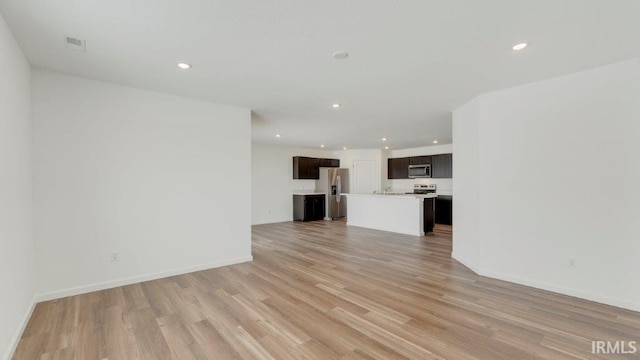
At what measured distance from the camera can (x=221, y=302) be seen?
2938 millimetres

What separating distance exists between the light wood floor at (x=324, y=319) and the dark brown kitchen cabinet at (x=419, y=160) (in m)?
5.34

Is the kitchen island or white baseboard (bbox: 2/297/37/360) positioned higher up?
the kitchen island

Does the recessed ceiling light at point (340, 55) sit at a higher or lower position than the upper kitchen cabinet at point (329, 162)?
higher

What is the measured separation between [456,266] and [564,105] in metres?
2.51

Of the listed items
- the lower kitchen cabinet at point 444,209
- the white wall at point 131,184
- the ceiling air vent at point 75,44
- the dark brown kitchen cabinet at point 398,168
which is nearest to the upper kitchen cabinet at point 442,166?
the lower kitchen cabinet at point 444,209

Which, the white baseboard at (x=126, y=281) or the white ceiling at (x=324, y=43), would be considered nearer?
the white ceiling at (x=324, y=43)

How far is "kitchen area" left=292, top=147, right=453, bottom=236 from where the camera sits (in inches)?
265

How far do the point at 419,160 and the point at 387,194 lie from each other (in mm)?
2351

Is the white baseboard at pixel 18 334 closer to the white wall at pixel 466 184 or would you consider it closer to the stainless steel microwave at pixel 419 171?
the white wall at pixel 466 184

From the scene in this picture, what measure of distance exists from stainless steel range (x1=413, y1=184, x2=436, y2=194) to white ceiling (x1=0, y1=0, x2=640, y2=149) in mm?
5321

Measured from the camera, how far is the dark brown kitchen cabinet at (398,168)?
30.9ft

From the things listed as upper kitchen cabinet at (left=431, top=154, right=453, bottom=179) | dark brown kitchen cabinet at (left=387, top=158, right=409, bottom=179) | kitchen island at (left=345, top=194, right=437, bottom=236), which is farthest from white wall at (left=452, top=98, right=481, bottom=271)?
dark brown kitchen cabinet at (left=387, top=158, right=409, bottom=179)

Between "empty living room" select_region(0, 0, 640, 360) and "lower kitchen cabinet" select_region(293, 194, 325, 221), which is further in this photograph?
"lower kitchen cabinet" select_region(293, 194, 325, 221)

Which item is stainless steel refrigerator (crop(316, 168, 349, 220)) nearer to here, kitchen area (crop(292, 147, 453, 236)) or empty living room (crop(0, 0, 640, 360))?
kitchen area (crop(292, 147, 453, 236))
